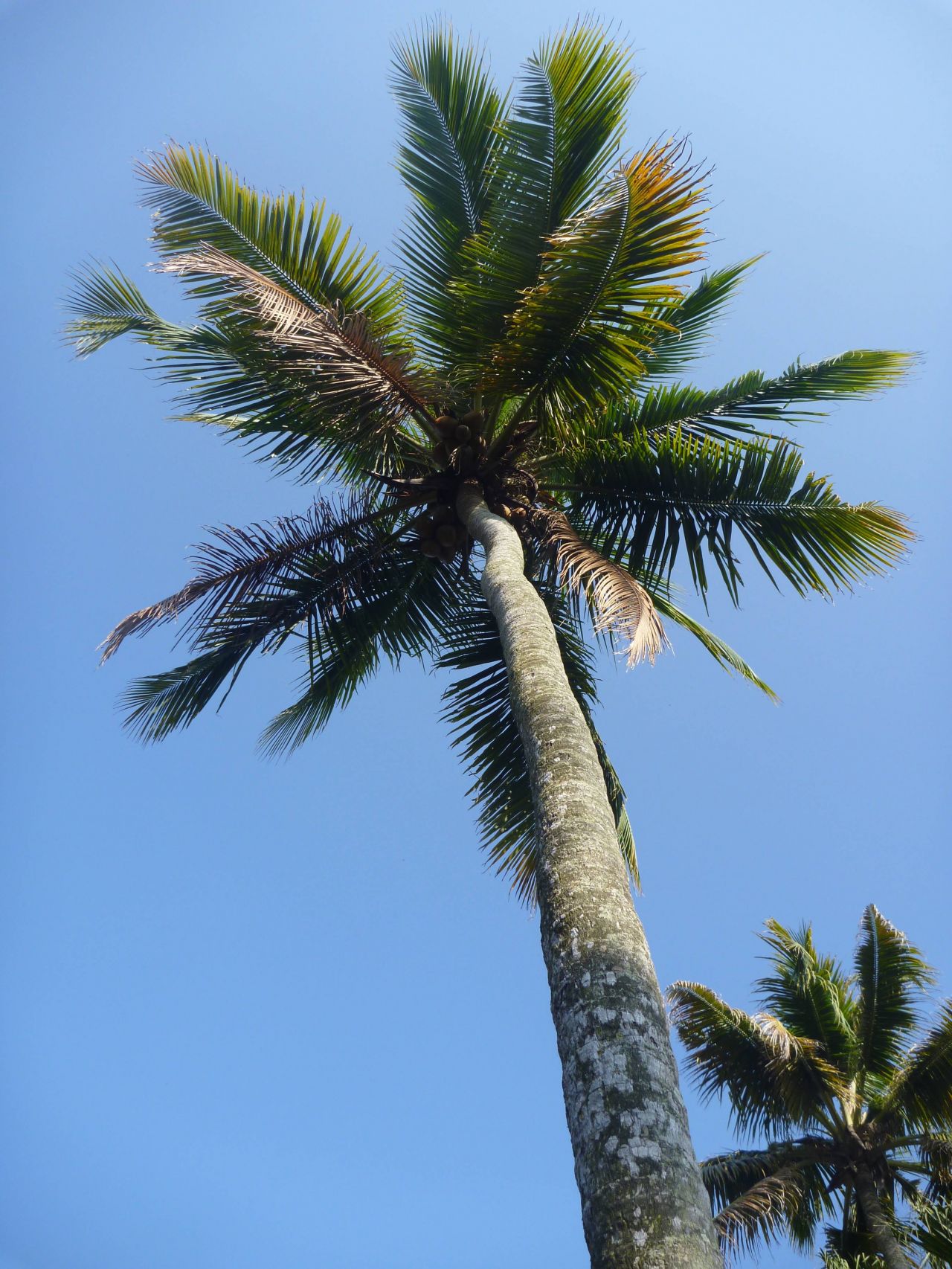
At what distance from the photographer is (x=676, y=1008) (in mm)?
13023

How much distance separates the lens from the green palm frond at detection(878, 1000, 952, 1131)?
11.5 metres

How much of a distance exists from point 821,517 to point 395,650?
398 centimetres

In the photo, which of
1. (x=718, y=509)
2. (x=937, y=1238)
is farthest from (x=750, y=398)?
(x=937, y=1238)

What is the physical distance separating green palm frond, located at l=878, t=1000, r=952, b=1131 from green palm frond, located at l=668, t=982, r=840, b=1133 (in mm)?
770

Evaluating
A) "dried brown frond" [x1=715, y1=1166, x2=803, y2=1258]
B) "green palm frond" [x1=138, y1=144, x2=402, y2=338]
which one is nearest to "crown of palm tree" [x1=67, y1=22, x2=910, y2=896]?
"green palm frond" [x1=138, y1=144, x2=402, y2=338]

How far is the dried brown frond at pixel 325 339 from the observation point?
6.55m

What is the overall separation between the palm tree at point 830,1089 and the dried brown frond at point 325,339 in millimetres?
9319

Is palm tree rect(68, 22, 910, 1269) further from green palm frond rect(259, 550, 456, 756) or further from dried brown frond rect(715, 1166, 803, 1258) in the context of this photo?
dried brown frond rect(715, 1166, 803, 1258)

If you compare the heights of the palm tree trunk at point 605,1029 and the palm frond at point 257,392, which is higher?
the palm frond at point 257,392

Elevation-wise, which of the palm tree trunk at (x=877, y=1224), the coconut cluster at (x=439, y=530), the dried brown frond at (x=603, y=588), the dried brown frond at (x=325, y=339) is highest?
the dried brown frond at (x=325, y=339)

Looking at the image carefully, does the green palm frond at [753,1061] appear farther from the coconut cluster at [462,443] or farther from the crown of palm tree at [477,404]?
the coconut cluster at [462,443]

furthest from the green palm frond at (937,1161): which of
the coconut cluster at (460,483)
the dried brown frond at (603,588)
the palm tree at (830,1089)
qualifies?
the coconut cluster at (460,483)

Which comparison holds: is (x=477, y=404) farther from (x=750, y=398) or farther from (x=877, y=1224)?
(x=877, y=1224)

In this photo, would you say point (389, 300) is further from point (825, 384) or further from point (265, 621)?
point (825, 384)
